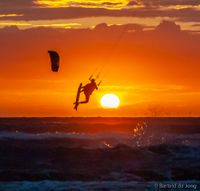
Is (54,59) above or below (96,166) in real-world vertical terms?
above

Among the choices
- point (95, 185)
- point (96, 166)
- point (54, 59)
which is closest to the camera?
point (95, 185)

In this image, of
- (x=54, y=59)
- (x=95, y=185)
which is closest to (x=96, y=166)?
(x=95, y=185)

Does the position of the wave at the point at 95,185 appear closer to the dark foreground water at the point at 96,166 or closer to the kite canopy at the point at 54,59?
the dark foreground water at the point at 96,166

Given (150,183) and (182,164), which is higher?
(182,164)

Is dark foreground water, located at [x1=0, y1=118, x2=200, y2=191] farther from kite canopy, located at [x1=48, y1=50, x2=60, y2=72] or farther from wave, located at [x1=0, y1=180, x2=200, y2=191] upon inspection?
kite canopy, located at [x1=48, y1=50, x2=60, y2=72]

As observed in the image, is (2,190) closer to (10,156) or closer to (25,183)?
(25,183)

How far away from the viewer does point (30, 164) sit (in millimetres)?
31203

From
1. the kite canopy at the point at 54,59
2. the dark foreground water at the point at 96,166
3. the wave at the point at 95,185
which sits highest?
the kite canopy at the point at 54,59

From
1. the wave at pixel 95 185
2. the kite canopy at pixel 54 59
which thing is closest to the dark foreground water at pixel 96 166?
the wave at pixel 95 185

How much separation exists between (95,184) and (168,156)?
10397 mm

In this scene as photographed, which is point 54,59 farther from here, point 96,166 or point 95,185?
point 96,166

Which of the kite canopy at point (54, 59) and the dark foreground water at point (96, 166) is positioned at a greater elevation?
the kite canopy at point (54, 59)

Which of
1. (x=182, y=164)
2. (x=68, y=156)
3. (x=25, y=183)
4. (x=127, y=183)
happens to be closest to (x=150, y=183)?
(x=127, y=183)

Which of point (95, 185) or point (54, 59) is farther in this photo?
point (54, 59)
